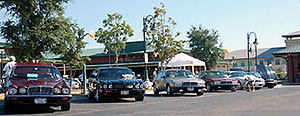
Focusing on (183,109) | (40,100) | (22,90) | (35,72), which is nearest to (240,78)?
(183,109)

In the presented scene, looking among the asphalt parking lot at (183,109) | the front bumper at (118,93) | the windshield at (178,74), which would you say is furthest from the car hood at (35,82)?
the windshield at (178,74)

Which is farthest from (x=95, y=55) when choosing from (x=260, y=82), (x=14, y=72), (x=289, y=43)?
(x=14, y=72)

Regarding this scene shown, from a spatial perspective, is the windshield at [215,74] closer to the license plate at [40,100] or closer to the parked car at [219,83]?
the parked car at [219,83]

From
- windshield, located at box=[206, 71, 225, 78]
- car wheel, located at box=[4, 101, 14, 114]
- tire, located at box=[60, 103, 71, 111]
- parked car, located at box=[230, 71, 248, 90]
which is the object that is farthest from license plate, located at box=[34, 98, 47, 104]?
parked car, located at box=[230, 71, 248, 90]

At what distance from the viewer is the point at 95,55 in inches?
2525

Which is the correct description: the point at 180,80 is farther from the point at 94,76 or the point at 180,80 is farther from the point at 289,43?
the point at 289,43

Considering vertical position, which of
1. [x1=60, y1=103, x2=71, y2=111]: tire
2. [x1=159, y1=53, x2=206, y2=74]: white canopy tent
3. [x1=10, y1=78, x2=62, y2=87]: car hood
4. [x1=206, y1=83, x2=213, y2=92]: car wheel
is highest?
[x1=159, y1=53, x2=206, y2=74]: white canopy tent

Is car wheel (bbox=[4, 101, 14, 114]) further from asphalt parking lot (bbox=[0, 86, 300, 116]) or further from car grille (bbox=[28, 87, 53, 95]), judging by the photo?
car grille (bbox=[28, 87, 53, 95])

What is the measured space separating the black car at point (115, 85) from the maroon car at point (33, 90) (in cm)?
333

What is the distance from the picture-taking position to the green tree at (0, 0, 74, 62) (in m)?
18.9

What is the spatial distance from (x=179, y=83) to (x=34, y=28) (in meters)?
7.82

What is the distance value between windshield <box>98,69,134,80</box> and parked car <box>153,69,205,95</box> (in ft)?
11.6

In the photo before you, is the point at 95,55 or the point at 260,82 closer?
the point at 260,82

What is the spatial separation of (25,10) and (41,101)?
8861 millimetres
